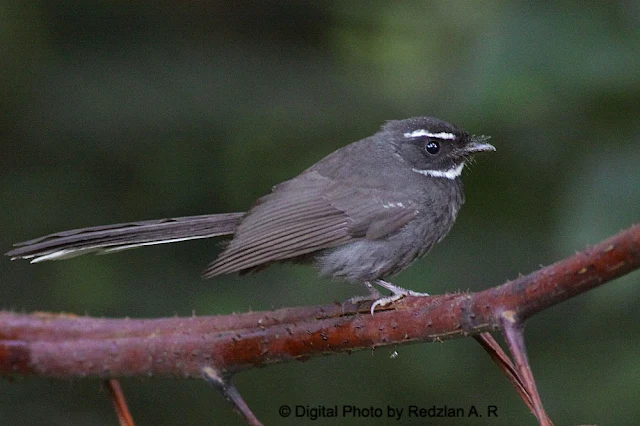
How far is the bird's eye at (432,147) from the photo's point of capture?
16.4 feet

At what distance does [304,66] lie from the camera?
659 centimetres

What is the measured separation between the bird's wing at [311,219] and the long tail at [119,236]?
150 mm

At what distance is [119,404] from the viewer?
195cm

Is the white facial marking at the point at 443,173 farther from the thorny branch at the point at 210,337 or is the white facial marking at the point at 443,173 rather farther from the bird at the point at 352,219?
the thorny branch at the point at 210,337

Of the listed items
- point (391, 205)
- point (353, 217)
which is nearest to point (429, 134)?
point (391, 205)

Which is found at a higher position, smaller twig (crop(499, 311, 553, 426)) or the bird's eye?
the bird's eye

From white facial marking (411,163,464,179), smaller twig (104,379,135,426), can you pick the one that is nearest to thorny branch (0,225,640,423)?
smaller twig (104,379,135,426)

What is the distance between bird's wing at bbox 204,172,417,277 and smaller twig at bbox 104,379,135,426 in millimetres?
1759

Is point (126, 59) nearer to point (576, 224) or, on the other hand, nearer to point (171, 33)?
point (171, 33)

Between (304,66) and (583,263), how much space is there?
16.7 feet

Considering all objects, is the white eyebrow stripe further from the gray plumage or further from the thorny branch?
the thorny branch

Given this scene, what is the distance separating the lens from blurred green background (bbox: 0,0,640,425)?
5.32 meters

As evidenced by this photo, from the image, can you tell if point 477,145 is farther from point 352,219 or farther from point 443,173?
point 352,219

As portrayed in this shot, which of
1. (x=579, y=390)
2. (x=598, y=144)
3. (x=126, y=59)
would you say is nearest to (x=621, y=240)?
(x=598, y=144)
